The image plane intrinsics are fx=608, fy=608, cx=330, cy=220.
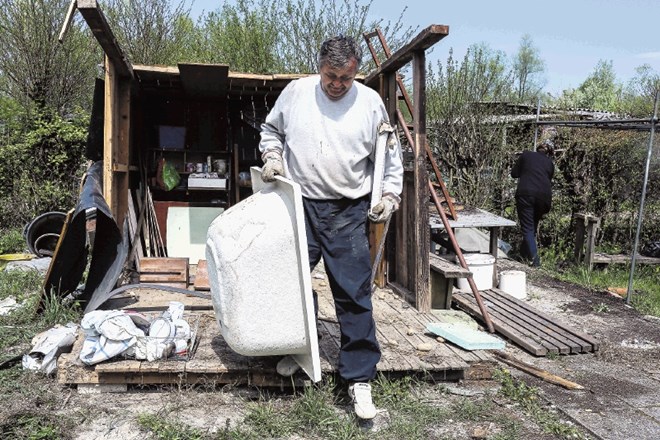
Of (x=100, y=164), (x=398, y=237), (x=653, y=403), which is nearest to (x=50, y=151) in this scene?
(x=100, y=164)

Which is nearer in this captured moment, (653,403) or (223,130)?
(653,403)

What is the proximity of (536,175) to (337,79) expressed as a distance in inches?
217

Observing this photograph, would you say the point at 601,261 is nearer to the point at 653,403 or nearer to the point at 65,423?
the point at 653,403

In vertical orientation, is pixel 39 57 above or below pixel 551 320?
above

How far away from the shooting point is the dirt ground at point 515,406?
3.20m

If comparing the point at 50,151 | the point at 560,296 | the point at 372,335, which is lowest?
the point at 560,296

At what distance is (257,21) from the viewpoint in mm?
12109

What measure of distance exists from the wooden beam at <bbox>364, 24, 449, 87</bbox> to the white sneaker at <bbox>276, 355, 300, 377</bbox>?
8.34ft

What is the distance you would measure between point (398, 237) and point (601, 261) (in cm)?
344

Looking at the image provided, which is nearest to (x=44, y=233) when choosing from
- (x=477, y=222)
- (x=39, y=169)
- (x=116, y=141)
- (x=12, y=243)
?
(x=12, y=243)

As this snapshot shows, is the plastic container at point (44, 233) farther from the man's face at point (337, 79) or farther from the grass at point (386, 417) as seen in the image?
the man's face at point (337, 79)

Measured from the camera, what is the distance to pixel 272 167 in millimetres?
3234

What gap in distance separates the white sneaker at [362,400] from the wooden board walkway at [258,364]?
0.96 ft

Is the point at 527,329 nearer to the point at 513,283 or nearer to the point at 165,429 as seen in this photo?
the point at 513,283
